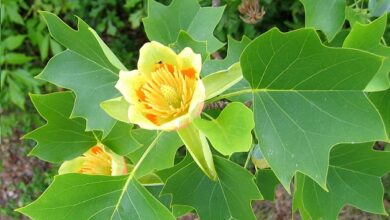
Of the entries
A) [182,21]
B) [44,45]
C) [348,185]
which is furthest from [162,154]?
[44,45]

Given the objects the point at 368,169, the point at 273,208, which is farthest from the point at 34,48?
the point at 368,169

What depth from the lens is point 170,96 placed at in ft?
2.53

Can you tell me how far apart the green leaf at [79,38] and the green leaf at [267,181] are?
0.34 metres

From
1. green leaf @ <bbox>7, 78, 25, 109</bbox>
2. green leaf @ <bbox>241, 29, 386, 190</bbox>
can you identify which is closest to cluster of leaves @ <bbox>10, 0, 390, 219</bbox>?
green leaf @ <bbox>241, 29, 386, 190</bbox>

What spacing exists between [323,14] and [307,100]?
0.26 metres

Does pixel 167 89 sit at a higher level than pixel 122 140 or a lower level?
higher

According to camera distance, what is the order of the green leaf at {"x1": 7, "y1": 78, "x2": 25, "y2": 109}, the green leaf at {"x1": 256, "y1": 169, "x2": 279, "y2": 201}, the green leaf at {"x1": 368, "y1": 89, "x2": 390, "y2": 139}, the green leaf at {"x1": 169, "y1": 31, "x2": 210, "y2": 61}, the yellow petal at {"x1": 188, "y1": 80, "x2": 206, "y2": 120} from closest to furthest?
the yellow petal at {"x1": 188, "y1": 80, "x2": 206, "y2": 120}
the green leaf at {"x1": 169, "y1": 31, "x2": 210, "y2": 61}
the green leaf at {"x1": 368, "y1": 89, "x2": 390, "y2": 139}
the green leaf at {"x1": 256, "y1": 169, "x2": 279, "y2": 201}
the green leaf at {"x1": 7, "y1": 78, "x2": 25, "y2": 109}

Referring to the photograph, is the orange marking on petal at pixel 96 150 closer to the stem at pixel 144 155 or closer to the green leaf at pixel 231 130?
the stem at pixel 144 155

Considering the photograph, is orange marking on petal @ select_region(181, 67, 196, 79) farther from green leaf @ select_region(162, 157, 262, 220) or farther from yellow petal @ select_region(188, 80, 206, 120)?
green leaf @ select_region(162, 157, 262, 220)

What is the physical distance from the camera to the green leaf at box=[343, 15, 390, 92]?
0.81 meters

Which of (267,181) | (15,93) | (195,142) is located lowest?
(15,93)

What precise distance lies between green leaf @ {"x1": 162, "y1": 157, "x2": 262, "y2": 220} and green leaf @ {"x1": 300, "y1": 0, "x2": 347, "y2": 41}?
0.29 meters

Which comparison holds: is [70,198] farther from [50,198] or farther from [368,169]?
[368,169]

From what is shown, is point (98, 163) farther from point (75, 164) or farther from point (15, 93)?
point (15, 93)
